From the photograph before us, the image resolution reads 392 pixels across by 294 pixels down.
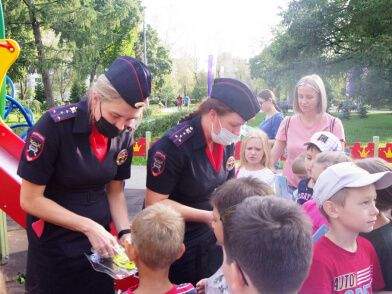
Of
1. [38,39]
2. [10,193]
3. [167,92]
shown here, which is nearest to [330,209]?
[10,193]

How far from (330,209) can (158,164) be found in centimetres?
81

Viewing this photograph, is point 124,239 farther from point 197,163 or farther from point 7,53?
point 7,53

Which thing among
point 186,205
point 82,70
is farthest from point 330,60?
point 186,205

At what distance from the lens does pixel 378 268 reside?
2178 mm

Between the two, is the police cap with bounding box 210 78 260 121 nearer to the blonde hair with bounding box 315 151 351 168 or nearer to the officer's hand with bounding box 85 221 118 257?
the blonde hair with bounding box 315 151 351 168

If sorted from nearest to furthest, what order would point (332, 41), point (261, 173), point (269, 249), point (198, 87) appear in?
1. point (269, 249)
2. point (261, 173)
3. point (332, 41)
4. point (198, 87)

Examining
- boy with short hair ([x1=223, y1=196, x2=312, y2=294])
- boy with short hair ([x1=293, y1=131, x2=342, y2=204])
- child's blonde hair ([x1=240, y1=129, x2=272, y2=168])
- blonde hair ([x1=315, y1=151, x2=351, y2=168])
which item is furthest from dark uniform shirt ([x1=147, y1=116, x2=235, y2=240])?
child's blonde hair ([x1=240, y1=129, x2=272, y2=168])

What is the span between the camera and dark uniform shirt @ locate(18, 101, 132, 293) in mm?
2031

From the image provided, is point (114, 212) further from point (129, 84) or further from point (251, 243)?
point (251, 243)

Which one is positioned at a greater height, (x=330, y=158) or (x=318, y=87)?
(x=318, y=87)

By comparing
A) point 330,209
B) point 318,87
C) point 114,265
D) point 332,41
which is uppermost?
point 332,41

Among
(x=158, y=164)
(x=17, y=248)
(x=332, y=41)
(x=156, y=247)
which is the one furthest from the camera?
(x=332, y=41)

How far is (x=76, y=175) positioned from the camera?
208 cm

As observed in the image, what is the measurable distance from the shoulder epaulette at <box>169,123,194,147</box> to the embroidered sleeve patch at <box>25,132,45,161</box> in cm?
61
